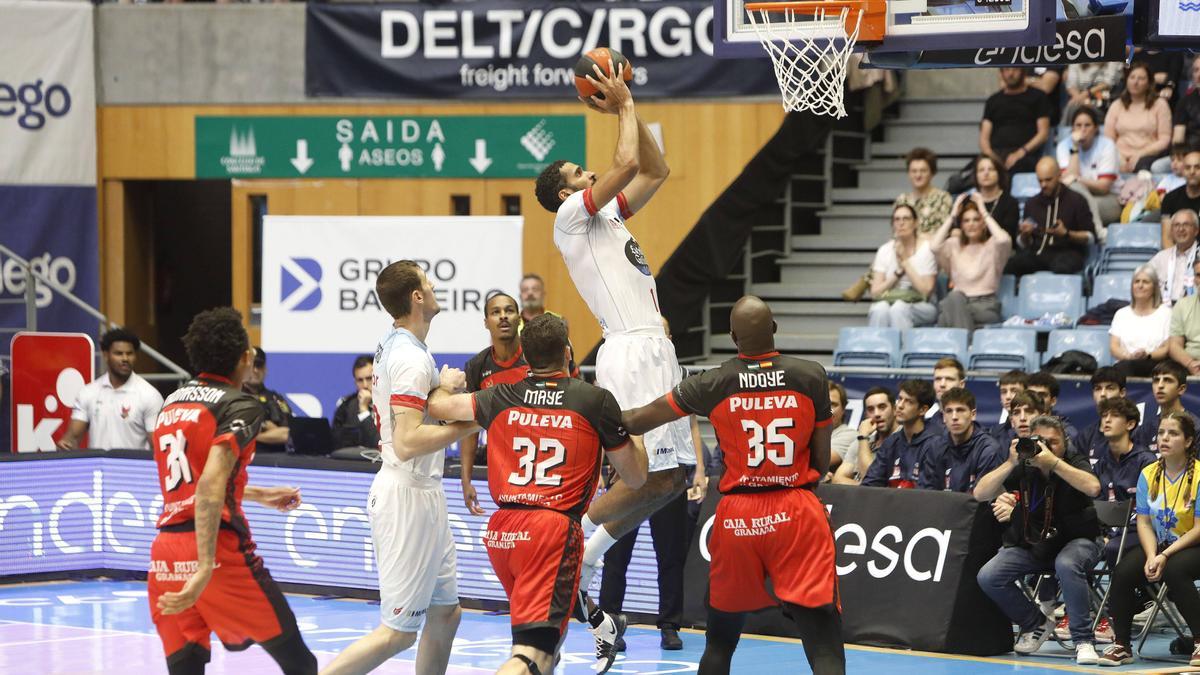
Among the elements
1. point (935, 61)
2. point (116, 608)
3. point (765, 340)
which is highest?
point (935, 61)

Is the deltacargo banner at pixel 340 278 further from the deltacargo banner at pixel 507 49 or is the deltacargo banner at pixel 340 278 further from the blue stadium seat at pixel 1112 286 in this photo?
the blue stadium seat at pixel 1112 286

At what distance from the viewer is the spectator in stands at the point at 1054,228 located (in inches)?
611

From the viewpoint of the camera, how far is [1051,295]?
50.6 feet

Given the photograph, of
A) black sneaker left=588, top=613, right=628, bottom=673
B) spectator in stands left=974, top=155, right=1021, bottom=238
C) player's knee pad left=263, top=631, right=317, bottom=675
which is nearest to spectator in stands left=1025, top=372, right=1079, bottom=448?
spectator in stands left=974, top=155, right=1021, bottom=238

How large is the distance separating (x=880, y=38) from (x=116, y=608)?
23.5 ft

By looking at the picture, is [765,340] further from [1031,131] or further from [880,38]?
[1031,131]

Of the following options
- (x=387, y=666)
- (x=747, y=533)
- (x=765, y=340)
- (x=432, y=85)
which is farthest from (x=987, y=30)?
(x=432, y=85)

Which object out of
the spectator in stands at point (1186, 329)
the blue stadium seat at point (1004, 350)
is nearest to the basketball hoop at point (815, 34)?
the spectator in stands at point (1186, 329)

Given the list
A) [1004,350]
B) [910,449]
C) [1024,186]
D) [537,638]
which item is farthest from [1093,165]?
[537,638]

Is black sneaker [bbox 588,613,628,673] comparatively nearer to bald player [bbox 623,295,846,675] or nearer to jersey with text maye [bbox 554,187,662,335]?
bald player [bbox 623,295,846,675]

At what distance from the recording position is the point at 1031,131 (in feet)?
55.7

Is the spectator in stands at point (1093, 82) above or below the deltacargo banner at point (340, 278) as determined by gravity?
above

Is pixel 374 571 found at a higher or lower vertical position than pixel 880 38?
lower

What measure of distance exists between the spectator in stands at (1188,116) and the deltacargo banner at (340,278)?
6259 mm
